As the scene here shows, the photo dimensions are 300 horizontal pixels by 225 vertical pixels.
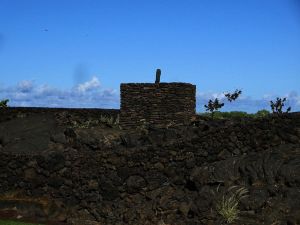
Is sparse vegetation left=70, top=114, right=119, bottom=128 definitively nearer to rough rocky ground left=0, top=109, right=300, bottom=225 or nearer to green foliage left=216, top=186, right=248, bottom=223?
rough rocky ground left=0, top=109, right=300, bottom=225

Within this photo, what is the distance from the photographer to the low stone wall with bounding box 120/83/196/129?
26797 mm

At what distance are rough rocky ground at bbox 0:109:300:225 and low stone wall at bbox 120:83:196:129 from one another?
2.56 meters

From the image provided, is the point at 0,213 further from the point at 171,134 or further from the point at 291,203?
the point at 291,203

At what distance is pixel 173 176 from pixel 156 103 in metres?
7.05

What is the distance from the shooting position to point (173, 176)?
808 inches

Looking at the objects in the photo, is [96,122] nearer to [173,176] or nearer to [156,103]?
[156,103]

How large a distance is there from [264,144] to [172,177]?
3588 mm

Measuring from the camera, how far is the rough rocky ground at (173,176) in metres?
18.6

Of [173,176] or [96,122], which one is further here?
[96,122]

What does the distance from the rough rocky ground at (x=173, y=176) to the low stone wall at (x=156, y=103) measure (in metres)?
2.56

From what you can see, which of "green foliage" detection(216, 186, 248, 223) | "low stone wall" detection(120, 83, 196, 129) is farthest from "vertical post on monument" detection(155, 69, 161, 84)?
"green foliage" detection(216, 186, 248, 223)

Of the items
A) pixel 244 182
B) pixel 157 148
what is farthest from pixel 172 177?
pixel 244 182

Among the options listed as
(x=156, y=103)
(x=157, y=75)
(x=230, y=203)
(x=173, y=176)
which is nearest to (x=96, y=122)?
(x=156, y=103)

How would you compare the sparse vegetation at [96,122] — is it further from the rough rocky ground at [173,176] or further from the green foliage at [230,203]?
the green foliage at [230,203]
